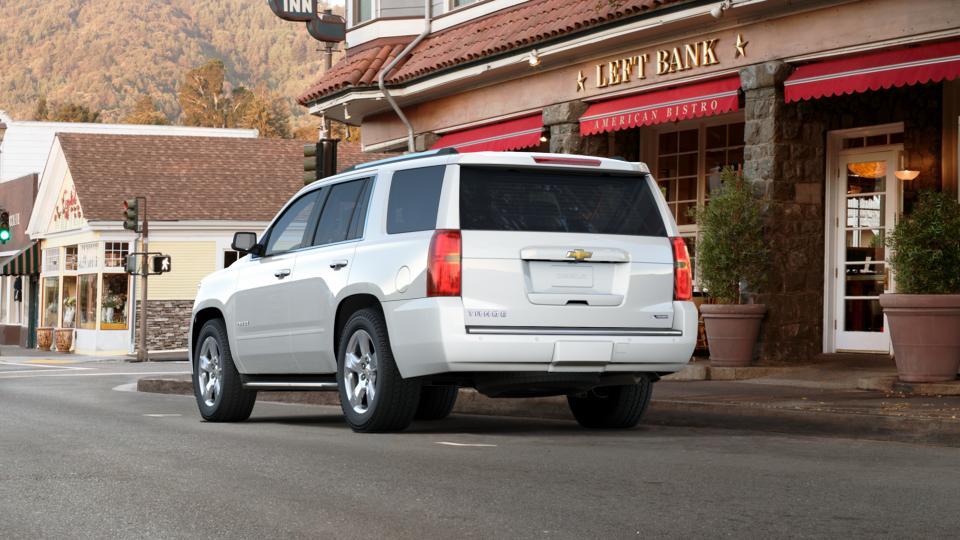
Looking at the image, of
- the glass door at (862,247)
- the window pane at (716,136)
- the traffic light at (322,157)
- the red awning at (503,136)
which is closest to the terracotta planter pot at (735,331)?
the glass door at (862,247)

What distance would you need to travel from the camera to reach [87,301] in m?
46.5

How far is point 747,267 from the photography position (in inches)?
635

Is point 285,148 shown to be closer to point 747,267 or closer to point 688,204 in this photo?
point 688,204

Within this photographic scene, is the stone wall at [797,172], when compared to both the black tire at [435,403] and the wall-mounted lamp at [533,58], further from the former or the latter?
the black tire at [435,403]

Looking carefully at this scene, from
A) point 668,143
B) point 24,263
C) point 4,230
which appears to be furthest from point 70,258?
point 668,143

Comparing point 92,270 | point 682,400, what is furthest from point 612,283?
point 92,270

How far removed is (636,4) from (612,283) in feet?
24.8

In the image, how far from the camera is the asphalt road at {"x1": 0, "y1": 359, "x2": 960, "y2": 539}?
651 cm

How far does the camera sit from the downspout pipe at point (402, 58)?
73.5 feet

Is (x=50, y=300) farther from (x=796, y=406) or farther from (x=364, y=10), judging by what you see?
(x=796, y=406)

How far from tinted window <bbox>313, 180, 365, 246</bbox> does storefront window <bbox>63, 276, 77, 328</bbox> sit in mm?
37584

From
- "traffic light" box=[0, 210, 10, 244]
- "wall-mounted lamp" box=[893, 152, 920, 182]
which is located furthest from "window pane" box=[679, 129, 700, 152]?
"traffic light" box=[0, 210, 10, 244]

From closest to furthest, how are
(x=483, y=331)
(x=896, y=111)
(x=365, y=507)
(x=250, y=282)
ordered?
(x=365, y=507) → (x=483, y=331) → (x=250, y=282) → (x=896, y=111)

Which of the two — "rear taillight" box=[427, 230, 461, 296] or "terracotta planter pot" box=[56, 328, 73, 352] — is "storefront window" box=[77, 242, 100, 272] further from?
"rear taillight" box=[427, 230, 461, 296]
